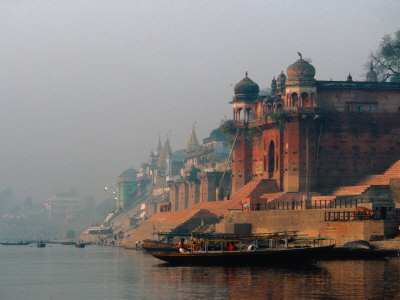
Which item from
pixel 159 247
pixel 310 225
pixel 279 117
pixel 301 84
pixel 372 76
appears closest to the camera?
pixel 159 247

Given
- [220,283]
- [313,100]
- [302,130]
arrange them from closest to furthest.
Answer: [220,283] → [302,130] → [313,100]

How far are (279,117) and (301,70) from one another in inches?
175

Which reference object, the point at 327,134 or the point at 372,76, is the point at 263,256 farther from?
the point at 372,76

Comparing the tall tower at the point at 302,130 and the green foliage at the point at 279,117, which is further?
the green foliage at the point at 279,117

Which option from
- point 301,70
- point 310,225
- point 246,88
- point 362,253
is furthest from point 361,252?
point 246,88

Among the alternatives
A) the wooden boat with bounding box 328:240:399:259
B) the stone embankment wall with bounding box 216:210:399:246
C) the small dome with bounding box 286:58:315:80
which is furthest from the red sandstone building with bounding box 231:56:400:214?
the wooden boat with bounding box 328:240:399:259

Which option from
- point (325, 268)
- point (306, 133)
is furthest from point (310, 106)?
point (325, 268)

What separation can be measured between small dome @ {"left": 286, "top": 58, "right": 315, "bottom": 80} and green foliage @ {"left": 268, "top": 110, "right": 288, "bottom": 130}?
323 centimetres

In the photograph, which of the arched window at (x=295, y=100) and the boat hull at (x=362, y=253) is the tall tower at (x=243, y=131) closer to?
the arched window at (x=295, y=100)

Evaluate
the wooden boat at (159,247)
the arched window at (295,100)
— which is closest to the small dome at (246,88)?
the arched window at (295,100)

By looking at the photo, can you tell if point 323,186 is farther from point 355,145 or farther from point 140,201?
point 140,201

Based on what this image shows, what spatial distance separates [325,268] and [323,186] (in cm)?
3184

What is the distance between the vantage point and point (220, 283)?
135ft

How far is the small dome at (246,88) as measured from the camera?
301ft
